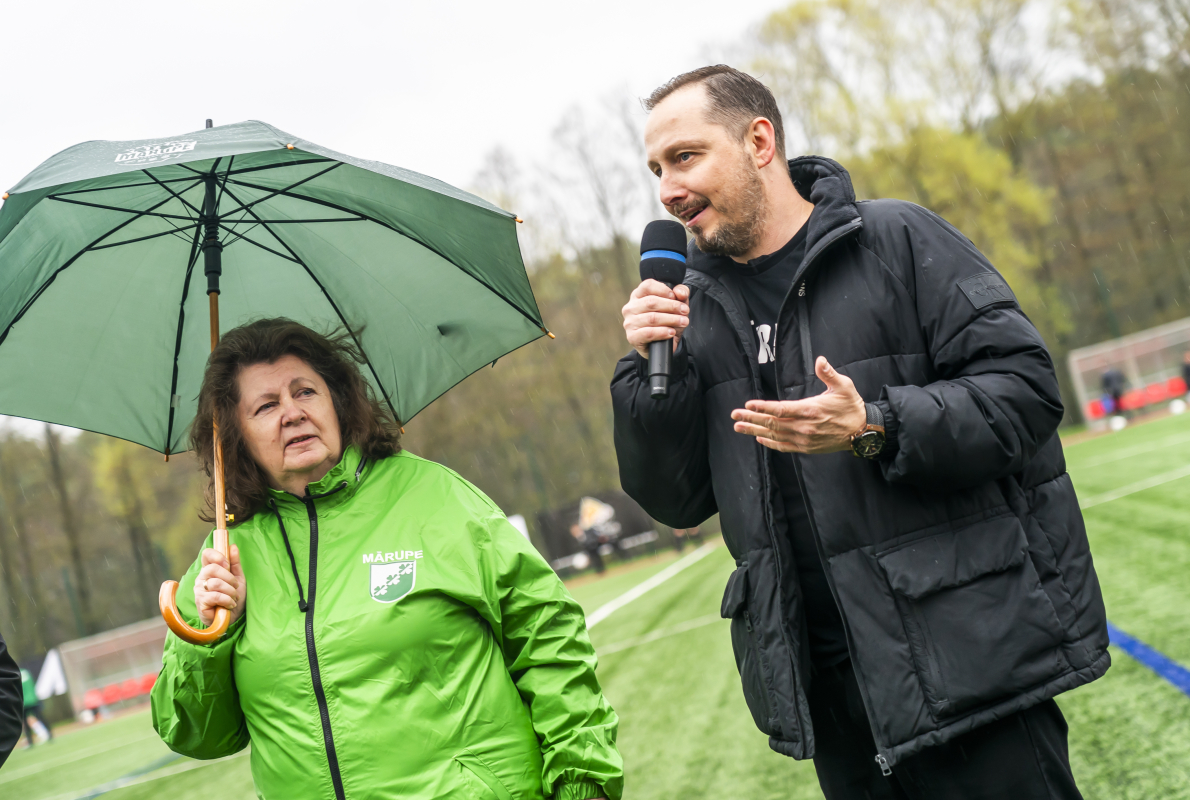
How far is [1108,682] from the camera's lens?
4816 millimetres

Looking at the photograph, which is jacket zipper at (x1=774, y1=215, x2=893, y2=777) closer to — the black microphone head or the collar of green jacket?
the black microphone head

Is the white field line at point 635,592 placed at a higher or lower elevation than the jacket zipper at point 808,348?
lower

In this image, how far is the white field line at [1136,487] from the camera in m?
11.0

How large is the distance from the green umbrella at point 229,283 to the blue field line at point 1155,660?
327 centimetres

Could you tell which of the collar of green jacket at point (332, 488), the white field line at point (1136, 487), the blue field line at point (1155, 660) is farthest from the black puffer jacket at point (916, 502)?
the white field line at point (1136, 487)

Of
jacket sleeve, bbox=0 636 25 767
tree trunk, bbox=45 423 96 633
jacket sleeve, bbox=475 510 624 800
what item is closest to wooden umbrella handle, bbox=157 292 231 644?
jacket sleeve, bbox=0 636 25 767

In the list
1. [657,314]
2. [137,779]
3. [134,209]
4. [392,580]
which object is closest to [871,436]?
[657,314]

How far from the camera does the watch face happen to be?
72.8 inches

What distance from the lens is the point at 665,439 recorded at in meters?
2.24

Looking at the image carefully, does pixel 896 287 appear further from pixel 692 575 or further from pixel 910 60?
pixel 910 60

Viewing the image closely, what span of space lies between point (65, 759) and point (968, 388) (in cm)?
1427

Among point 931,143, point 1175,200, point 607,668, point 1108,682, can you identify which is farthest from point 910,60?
point 1108,682

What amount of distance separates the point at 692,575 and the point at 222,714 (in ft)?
44.7

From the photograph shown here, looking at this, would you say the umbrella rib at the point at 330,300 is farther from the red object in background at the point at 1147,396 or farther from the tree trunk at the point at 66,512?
the tree trunk at the point at 66,512
